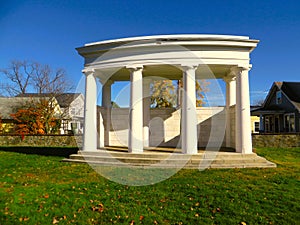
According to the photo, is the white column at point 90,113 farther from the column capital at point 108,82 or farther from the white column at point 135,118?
the column capital at point 108,82

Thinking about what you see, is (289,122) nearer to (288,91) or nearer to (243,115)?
(288,91)

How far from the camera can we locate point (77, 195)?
5.65 meters

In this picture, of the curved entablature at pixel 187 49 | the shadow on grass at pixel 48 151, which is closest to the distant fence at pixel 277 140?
the curved entablature at pixel 187 49

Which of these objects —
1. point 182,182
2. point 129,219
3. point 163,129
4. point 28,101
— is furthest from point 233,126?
point 28,101

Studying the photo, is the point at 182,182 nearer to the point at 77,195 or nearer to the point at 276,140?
the point at 77,195

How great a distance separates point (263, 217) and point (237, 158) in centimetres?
468

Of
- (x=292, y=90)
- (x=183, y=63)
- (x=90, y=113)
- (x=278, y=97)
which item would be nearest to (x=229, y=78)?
(x=183, y=63)

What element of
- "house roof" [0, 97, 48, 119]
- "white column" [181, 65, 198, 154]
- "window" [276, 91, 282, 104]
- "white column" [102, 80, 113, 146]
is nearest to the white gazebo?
"white column" [181, 65, 198, 154]

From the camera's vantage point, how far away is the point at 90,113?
10641mm

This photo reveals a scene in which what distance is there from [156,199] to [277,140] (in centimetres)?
1407

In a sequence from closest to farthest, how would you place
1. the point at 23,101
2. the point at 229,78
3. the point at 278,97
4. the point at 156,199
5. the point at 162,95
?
the point at 156,199, the point at 229,78, the point at 162,95, the point at 278,97, the point at 23,101

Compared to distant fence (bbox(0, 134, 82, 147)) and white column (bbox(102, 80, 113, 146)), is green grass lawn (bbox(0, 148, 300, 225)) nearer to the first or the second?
white column (bbox(102, 80, 113, 146))

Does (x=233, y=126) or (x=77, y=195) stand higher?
(x=233, y=126)

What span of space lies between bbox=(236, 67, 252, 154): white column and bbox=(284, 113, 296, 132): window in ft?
→ 53.9
